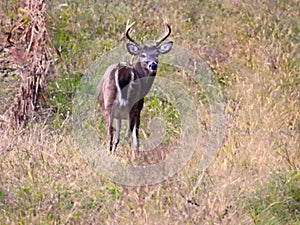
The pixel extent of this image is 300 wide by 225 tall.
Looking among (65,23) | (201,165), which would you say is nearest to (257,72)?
(201,165)

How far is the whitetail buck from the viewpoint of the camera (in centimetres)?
853

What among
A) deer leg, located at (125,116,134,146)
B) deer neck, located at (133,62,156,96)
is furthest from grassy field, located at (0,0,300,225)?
deer neck, located at (133,62,156,96)

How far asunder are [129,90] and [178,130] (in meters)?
0.72

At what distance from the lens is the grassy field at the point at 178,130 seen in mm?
6203

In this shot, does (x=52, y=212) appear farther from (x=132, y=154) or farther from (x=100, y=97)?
(x=100, y=97)

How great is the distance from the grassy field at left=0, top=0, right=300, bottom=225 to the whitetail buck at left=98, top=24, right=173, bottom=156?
0.47 meters

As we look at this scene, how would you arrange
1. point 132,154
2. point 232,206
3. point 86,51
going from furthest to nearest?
point 86,51, point 132,154, point 232,206

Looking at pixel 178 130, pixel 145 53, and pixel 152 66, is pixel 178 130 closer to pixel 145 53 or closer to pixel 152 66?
pixel 152 66

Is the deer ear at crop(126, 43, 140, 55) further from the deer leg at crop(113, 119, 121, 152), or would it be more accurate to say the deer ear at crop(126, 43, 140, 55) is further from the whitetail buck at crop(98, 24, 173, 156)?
the deer leg at crop(113, 119, 121, 152)

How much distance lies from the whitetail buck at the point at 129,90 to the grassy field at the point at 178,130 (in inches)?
18.5

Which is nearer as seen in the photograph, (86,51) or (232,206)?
(232,206)

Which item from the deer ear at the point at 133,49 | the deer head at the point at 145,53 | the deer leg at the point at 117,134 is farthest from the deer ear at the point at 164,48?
the deer leg at the point at 117,134

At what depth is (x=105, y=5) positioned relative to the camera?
44.0ft

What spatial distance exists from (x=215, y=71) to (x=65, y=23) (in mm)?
3136
